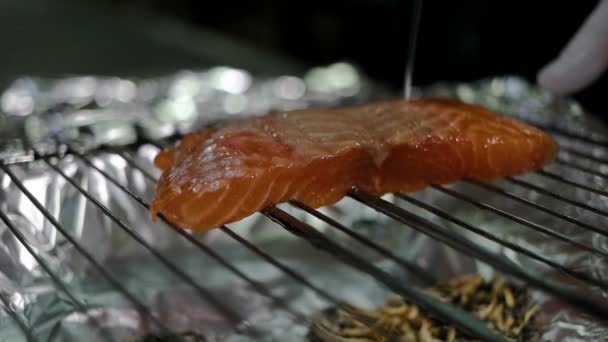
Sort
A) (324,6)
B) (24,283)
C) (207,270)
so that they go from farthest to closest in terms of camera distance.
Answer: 1. (324,6)
2. (207,270)
3. (24,283)

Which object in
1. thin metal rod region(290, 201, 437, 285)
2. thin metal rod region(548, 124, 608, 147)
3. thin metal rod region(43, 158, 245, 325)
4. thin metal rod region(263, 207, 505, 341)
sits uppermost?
thin metal rod region(548, 124, 608, 147)

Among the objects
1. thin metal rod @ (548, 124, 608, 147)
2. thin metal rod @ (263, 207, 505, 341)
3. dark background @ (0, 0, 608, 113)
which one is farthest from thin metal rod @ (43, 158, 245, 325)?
dark background @ (0, 0, 608, 113)

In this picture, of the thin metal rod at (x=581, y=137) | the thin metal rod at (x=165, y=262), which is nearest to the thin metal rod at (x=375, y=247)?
the thin metal rod at (x=165, y=262)

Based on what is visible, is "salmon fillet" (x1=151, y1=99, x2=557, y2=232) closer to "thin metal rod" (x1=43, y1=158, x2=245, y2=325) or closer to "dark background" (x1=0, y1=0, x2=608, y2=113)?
"thin metal rod" (x1=43, y1=158, x2=245, y2=325)

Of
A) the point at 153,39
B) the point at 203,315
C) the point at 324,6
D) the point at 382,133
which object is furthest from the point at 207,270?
the point at 153,39

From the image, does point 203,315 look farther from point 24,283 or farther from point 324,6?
point 324,6

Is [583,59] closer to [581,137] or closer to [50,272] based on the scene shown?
[581,137]

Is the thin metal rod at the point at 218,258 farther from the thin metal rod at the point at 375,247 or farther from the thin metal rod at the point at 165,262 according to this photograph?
the thin metal rod at the point at 375,247
